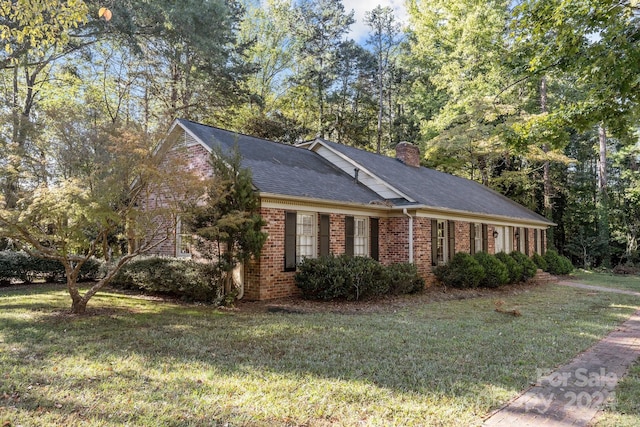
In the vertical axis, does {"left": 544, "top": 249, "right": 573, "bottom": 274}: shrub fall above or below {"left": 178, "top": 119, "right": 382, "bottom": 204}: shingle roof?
below

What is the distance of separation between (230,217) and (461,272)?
837 centimetres

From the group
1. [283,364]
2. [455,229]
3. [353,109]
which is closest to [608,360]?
[283,364]

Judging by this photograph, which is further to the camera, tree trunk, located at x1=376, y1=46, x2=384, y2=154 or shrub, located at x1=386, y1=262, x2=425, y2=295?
tree trunk, located at x1=376, y1=46, x2=384, y2=154

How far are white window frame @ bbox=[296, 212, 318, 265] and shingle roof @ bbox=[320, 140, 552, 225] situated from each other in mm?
3637

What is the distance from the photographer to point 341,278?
1069 cm

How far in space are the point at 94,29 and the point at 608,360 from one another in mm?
18472

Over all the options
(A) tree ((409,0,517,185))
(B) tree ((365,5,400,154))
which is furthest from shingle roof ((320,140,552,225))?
(B) tree ((365,5,400,154))

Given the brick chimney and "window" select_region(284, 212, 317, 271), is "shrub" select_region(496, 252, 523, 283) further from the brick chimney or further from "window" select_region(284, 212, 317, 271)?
"window" select_region(284, 212, 317, 271)

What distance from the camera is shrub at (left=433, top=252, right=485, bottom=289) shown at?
13930 mm

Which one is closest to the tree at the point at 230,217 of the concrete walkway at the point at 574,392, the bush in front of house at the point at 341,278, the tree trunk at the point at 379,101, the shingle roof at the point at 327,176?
the shingle roof at the point at 327,176

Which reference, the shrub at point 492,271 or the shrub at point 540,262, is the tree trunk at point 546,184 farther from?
the shrub at point 492,271

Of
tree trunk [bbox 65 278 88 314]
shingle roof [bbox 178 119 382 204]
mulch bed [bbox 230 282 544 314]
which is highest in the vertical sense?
shingle roof [bbox 178 119 382 204]

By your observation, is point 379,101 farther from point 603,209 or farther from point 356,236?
point 356,236

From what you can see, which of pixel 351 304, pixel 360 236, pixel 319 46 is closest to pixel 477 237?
pixel 360 236
